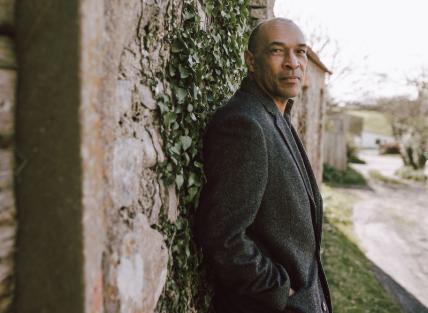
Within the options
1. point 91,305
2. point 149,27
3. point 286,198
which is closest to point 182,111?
point 149,27

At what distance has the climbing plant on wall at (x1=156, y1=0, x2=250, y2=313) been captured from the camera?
1685 millimetres

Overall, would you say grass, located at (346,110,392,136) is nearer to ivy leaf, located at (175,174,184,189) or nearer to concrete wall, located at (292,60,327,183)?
concrete wall, located at (292,60,327,183)

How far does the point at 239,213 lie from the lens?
1.66 m

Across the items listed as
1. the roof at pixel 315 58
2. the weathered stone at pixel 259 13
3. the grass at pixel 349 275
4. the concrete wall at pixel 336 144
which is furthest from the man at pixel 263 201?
the concrete wall at pixel 336 144

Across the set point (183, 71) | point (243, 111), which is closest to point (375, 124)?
point (243, 111)

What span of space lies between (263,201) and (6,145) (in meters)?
1.10

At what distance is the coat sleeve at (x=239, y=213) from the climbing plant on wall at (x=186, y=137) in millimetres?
94

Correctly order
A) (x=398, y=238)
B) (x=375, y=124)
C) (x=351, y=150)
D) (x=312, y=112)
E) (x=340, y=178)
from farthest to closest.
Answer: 1. (x=375, y=124)
2. (x=351, y=150)
3. (x=340, y=178)
4. (x=312, y=112)
5. (x=398, y=238)

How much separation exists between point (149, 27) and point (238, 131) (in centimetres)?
57

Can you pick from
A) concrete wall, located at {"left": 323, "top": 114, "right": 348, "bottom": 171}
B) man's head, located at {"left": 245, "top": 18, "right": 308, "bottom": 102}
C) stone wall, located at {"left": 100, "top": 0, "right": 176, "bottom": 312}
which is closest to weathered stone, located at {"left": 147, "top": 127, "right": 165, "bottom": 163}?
stone wall, located at {"left": 100, "top": 0, "right": 176, "bottom": 312}

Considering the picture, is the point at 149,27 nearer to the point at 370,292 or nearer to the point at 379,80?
the point at 370,292

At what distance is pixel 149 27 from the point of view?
154 cm

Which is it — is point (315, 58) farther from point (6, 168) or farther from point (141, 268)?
point (6, 168)

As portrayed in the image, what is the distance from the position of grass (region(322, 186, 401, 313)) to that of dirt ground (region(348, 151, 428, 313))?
19 centimetres
